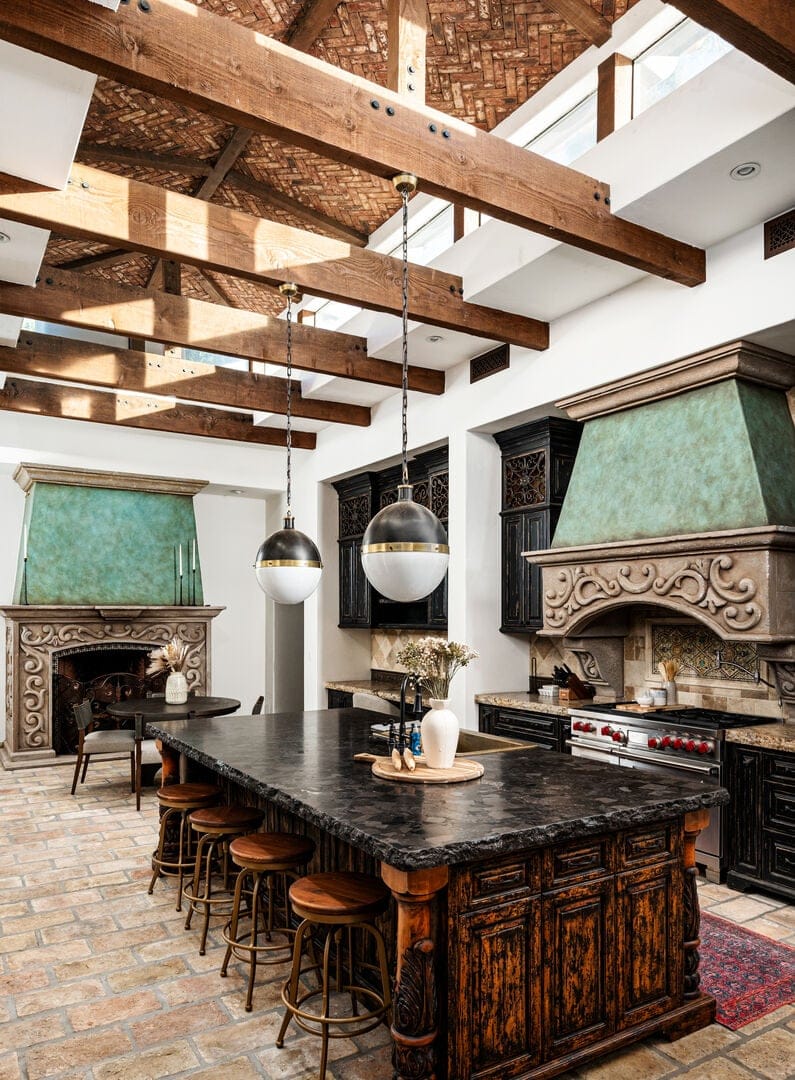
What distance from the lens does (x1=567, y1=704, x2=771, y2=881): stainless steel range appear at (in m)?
4.25

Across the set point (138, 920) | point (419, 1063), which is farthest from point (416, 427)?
point (419, 1063)

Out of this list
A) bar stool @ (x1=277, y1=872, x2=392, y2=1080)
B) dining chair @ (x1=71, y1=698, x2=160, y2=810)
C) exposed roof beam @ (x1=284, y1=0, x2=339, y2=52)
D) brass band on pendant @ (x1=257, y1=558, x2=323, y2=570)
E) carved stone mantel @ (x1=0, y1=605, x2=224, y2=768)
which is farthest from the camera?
carved stone mantel @ (x1=0, y1=605, x2=224, y2=768)

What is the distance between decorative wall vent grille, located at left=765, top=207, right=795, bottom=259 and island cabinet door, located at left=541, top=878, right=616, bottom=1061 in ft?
10.5

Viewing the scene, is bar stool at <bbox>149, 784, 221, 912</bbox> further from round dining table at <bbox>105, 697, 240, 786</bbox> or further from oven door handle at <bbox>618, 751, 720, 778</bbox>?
oven door handle at <bbox>618, 751, 720, 778</bbox>

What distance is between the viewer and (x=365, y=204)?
6.55 meters

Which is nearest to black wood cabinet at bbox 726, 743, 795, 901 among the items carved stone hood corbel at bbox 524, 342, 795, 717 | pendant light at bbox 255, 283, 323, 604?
carved stone hood corbel at bbox 524, 342, 795, 717

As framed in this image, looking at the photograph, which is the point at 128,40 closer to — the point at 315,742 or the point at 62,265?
the point at 315,742

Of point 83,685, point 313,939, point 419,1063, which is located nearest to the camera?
point 419,1063

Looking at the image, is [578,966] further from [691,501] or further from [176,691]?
[176,691]

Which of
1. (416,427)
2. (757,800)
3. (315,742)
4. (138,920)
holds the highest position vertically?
(416,427)

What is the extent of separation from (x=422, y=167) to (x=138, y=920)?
379cm

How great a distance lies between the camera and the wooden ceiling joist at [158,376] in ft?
18.9

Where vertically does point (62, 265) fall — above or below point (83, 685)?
above

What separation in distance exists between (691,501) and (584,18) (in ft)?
8.95
